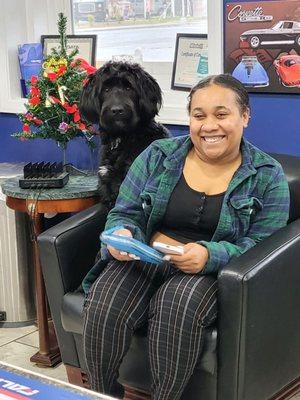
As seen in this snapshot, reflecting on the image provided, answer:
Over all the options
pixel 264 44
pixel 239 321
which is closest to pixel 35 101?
pixel 264 44

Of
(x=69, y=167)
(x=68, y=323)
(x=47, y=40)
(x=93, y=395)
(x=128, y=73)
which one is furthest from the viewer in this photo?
(x=47, y=40)

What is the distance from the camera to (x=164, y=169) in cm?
202

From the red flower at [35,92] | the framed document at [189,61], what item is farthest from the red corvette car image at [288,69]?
the red flower at [35,92]

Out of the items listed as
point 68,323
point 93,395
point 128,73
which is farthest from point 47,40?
point 93,395

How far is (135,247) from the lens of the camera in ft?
5.71

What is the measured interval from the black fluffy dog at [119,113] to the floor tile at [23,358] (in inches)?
28.1

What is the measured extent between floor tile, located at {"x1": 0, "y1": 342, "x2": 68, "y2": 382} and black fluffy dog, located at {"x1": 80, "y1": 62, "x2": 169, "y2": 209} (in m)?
0.71

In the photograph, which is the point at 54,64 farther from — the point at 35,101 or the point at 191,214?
the point at 191,214

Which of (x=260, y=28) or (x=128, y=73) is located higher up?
(x=260, y=28)

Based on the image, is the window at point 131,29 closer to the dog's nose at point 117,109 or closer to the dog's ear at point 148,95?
the dog's ear at point 148,95

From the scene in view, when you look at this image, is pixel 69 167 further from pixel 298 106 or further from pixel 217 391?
pixel 217 391

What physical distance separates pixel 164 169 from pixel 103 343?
580mm

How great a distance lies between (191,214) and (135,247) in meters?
0.29

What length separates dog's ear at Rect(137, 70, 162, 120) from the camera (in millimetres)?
2270
